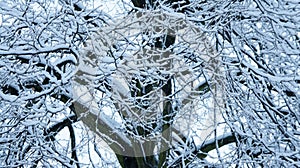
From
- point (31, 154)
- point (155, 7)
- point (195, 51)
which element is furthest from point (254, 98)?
point (31, 154)

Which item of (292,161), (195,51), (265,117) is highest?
(195,51)

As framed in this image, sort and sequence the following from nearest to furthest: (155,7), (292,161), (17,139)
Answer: (292,161) < (155,7) < (17,139)

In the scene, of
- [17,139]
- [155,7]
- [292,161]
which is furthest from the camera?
[17,139]

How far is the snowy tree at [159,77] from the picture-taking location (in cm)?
532

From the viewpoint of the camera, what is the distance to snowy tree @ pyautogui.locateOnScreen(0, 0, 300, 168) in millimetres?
5320

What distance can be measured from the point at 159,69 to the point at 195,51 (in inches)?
16.2

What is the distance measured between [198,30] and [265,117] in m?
1.34

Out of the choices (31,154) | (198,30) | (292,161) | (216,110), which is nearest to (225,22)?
(198,30)

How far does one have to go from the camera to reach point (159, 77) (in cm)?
514

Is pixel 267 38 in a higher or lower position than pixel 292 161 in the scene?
higher

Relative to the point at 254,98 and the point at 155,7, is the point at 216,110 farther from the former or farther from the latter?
the point at 155,7

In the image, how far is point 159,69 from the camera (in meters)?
5.32

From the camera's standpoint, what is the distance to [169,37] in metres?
5.73

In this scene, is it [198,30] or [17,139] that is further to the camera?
[17,139]
